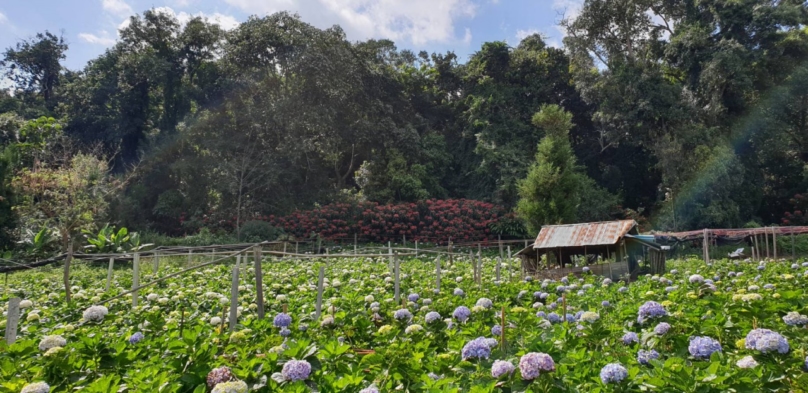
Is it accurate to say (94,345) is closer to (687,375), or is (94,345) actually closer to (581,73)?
(687,375)

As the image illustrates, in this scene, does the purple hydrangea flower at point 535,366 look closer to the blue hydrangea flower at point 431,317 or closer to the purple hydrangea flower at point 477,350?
the purple hydrangea flower at point 477,350

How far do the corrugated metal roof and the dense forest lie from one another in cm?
606

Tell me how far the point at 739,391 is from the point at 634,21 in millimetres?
26381

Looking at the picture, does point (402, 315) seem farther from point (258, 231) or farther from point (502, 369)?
point (258, 231)

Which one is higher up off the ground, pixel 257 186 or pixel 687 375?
pixel 257 186

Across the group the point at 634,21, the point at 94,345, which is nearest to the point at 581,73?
the point at 634,21

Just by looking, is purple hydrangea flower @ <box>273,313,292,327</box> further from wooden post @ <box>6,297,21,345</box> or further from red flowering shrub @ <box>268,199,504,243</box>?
red flowering shrub @ <box>268,199,504,243</box>

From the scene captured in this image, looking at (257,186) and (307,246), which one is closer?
(307,246)

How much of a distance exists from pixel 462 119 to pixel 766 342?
87.0 ft

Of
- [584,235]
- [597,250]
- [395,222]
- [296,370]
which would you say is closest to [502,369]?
[296,370]

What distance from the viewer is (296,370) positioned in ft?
7.30

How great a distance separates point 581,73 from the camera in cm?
2522

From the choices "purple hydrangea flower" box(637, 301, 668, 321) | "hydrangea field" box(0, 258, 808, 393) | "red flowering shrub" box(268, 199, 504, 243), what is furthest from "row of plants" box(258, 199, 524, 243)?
"purple hydrangea flower" box(637, 301, 668, 321)

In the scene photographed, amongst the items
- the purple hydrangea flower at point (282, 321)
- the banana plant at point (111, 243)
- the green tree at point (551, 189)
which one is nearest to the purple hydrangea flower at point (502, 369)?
the purple hydrangea flower at point (282, 321)
